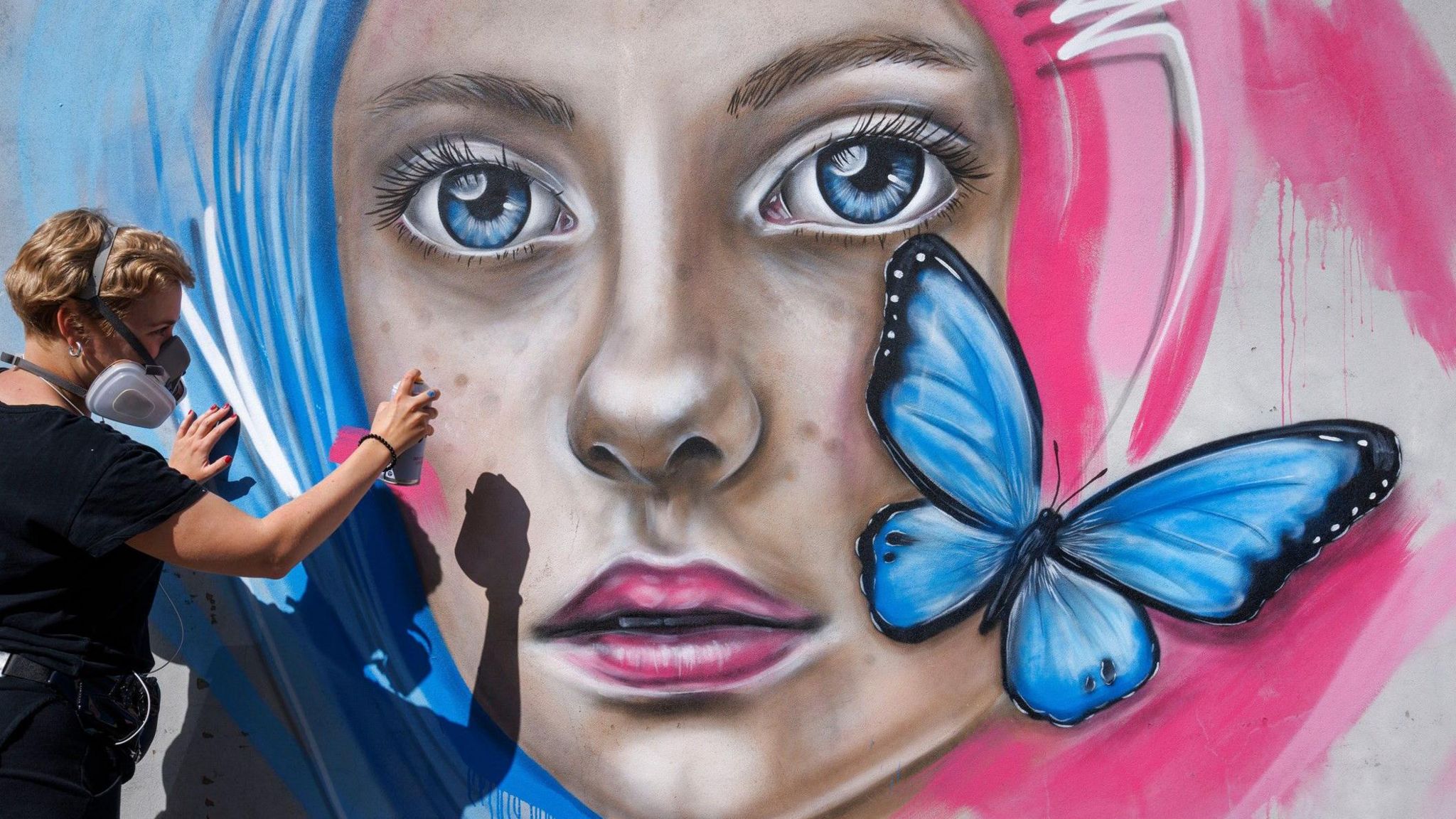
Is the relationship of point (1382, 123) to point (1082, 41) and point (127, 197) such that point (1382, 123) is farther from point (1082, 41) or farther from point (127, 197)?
point (127, 197)

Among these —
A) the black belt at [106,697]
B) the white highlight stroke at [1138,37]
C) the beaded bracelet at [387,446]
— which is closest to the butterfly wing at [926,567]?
the white highlight stroke at [1138,37]

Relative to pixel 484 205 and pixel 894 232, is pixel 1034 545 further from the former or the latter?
pixel 484 205

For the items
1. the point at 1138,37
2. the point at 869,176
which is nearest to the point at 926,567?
the point at 869,176

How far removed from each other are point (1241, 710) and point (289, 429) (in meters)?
2.39

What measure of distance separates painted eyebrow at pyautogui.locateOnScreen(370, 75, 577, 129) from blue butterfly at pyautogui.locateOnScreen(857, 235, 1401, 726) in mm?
875

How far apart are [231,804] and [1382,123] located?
3210mm

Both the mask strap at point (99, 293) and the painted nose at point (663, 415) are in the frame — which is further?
Answer: the painted nose at point (663, 415)

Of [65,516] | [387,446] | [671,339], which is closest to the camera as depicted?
[65,516]

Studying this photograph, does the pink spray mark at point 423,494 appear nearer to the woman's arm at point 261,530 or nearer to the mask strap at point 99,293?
the woman's arm at point 261,530

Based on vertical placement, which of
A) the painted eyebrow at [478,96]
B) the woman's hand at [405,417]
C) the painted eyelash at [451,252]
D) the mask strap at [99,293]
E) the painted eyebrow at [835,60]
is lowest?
the woman's hand at [405,417]

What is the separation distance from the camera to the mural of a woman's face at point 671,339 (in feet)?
8.38

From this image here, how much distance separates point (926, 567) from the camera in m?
2.59

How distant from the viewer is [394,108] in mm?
2656

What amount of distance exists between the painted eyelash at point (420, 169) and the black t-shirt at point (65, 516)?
93 cm
